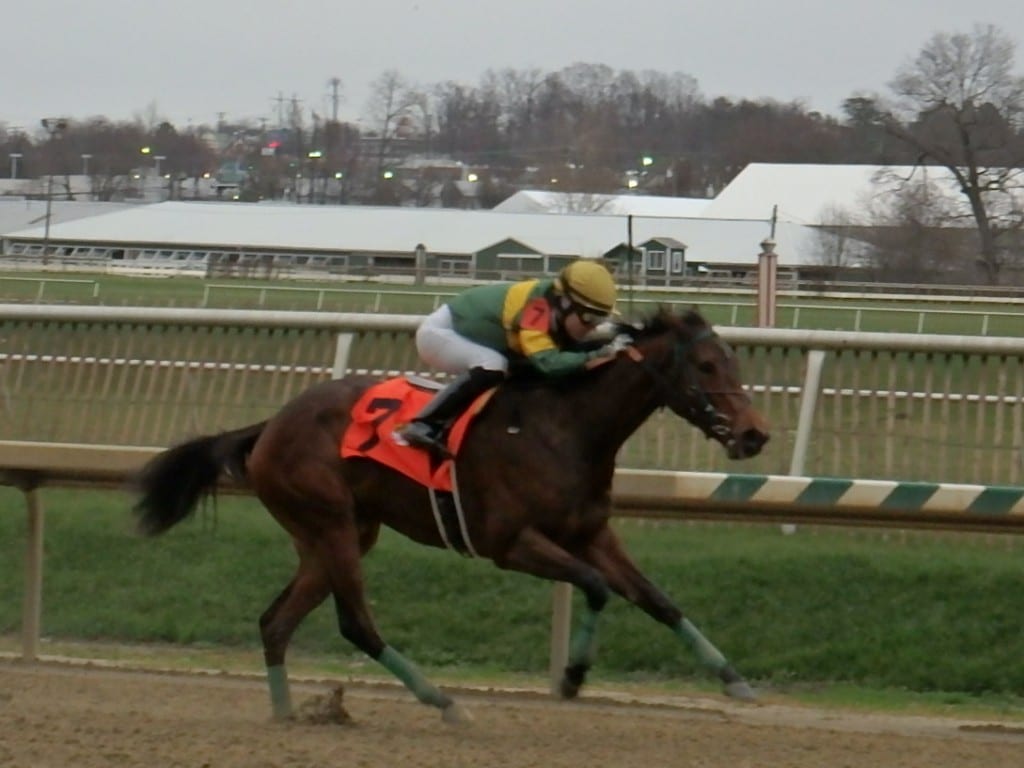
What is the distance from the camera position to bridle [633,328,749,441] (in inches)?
215

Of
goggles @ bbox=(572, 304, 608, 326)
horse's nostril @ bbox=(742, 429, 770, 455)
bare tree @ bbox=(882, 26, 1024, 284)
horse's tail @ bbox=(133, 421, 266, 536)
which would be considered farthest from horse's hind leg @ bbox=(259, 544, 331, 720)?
bare tree @ bbox=(882, 26, 1024, 284)

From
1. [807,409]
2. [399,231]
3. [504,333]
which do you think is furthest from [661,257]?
[504,333]

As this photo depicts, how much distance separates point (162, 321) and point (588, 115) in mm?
47974

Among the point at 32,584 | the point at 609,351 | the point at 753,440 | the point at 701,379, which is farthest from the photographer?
the point at 32,584

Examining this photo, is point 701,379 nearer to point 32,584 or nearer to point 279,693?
point 279,693

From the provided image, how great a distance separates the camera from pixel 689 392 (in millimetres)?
5508

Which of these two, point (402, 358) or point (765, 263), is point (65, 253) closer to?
point (765, 263)

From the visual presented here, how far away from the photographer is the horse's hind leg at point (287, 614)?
18.9 feet

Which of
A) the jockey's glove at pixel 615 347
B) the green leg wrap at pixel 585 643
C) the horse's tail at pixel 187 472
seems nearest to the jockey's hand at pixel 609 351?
the jockey's glove at pixel 615 347

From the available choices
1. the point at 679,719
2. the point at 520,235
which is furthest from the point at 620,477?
the point at 520,235

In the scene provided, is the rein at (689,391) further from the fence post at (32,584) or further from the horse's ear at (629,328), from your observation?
the fence post at (32,584)

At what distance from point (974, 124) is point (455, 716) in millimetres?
26668

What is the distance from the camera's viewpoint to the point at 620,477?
6215 millimetres

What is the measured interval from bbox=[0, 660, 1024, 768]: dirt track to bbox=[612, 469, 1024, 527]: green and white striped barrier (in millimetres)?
718
